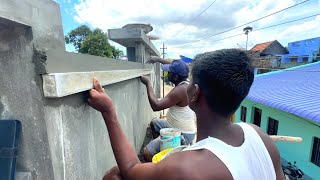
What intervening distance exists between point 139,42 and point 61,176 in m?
3.86

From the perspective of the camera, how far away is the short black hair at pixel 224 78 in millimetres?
1032

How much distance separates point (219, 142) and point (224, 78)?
305 millimetres

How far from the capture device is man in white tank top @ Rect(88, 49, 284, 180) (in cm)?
93

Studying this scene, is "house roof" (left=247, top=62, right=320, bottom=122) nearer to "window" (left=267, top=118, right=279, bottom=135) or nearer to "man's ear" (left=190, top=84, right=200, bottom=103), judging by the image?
"window" (left=267, top=118, right=279, bottom=135)

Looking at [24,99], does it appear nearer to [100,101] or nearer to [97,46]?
[100,101]

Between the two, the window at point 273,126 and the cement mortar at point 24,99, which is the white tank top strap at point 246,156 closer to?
the cement mortar at point 24,99

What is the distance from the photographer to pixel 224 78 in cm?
102

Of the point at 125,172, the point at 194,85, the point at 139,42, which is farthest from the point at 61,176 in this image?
the point at 139,42

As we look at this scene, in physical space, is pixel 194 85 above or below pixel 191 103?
above

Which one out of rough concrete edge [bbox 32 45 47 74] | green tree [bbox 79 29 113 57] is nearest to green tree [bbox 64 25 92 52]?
green tree [bbox 79 29 113 57]

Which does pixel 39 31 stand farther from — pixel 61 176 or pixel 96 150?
pixel 96 150

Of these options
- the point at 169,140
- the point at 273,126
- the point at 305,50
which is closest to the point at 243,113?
the point at 273,126

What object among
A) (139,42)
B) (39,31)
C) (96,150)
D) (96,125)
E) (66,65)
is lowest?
(96,150)

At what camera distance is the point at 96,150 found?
1.77m
